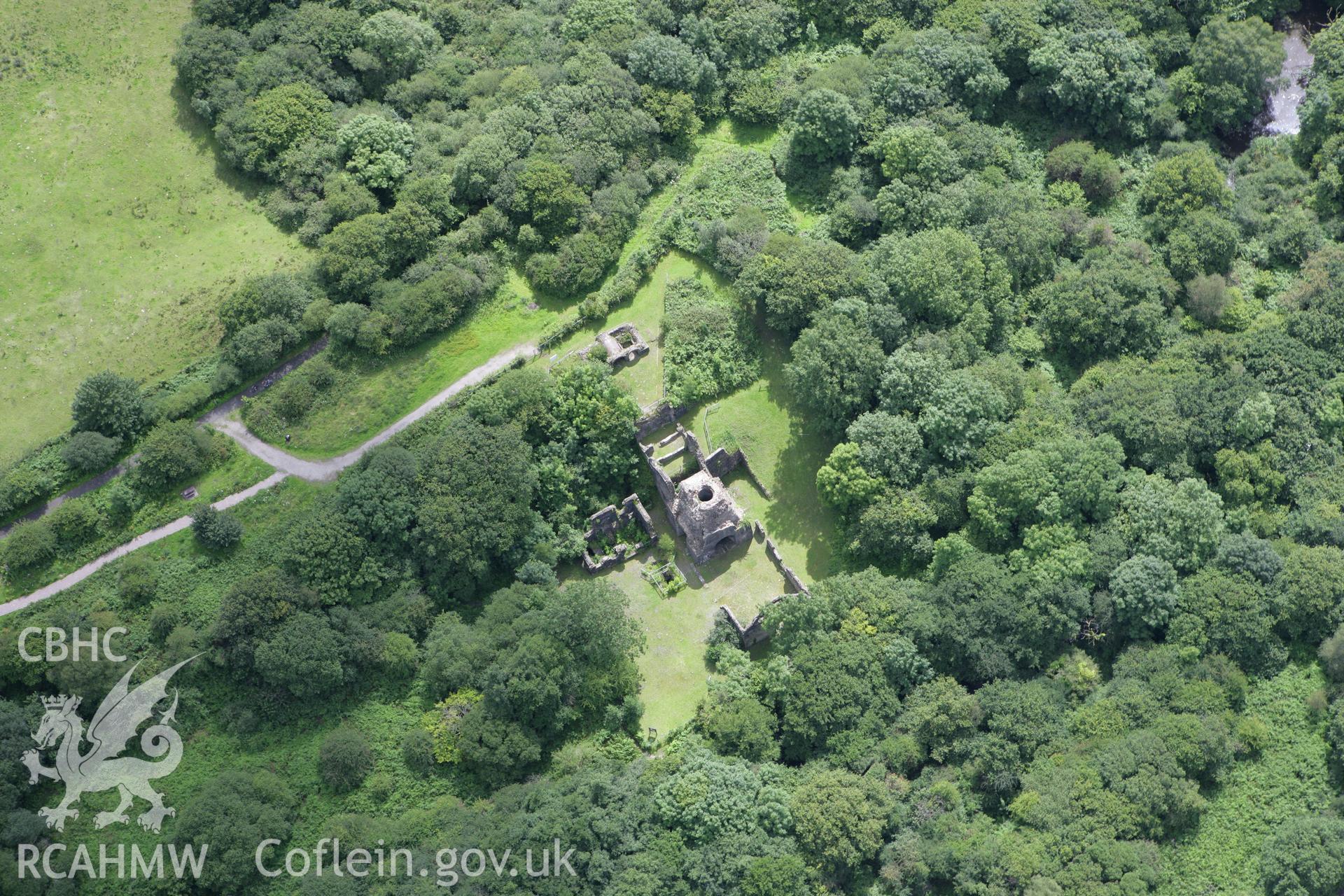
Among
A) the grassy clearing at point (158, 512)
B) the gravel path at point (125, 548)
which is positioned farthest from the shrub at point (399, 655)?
the grassy clearing at point (158, 512)

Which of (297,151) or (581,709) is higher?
(297,151)

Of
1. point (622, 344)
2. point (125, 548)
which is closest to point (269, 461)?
point (125, 548)

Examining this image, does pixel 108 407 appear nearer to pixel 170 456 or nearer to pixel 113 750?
pixel 170 456

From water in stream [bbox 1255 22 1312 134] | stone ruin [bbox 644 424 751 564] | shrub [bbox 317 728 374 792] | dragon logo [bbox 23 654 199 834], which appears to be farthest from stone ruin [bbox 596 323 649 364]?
water in stream [bbox 1255 22 1312 134]

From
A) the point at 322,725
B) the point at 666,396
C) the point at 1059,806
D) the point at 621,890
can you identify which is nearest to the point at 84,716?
the point at 322,725

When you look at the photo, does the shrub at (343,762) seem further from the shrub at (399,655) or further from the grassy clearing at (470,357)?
the grassy clearing at (470,357)

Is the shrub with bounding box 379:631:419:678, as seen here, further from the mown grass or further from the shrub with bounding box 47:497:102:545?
the shrub with bounding box 47:497:102:545

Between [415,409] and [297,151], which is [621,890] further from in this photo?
[297,151]
